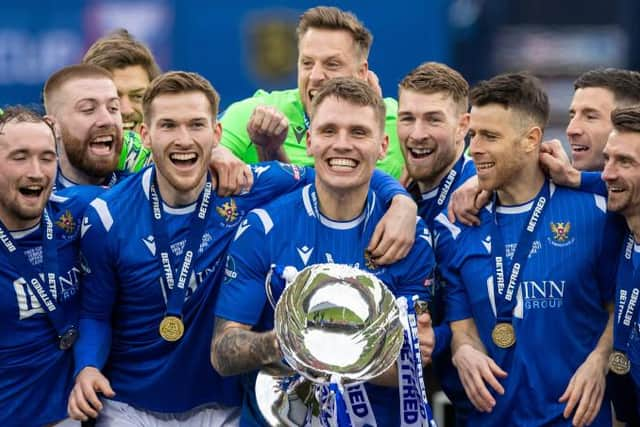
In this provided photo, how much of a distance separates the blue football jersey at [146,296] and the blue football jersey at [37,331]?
8 centimetres

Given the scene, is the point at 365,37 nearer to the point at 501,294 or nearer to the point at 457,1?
the point at 501,294

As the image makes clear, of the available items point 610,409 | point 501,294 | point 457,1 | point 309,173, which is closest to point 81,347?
point 309,173

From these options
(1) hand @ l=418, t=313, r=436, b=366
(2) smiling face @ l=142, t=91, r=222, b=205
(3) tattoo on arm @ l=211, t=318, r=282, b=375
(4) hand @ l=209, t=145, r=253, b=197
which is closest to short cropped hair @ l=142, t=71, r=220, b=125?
(2) smiling face @ l=142, t=91, r=222, b=205

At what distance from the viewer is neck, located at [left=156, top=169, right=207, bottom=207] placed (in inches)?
265

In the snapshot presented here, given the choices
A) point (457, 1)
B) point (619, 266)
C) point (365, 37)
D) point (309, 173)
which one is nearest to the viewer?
point (619, 266)

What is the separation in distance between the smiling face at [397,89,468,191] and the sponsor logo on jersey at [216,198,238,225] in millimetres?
774

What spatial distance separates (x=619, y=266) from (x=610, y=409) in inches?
22.0

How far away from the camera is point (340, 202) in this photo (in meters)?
6.50

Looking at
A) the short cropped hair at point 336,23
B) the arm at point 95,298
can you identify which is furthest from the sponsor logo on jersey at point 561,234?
the arm at point 95,298

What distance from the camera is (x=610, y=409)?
6.55 m

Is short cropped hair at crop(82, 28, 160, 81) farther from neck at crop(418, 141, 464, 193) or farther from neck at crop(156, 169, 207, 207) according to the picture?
neck at crop(418, 141, 464, 193)

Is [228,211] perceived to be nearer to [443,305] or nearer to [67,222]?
[67,222]

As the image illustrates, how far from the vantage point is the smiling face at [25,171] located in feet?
21.6

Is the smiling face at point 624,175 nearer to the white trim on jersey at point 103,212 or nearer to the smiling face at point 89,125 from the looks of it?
the white trim on jersey at point 103,212
